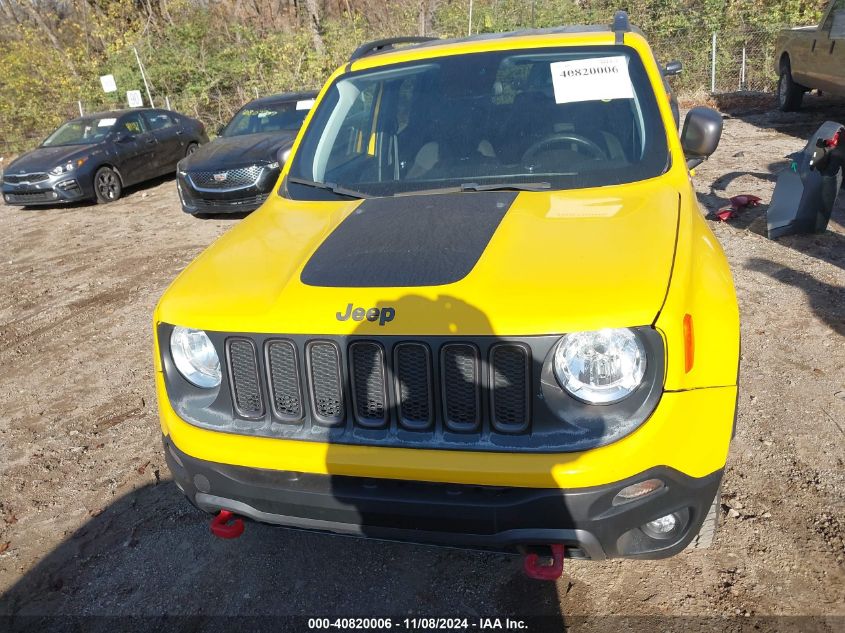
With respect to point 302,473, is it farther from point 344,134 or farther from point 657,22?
point 657,22

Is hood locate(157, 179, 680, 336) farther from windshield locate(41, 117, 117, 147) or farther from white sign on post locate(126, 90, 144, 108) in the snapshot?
white sign on post locate(126, 90, 144, 108)

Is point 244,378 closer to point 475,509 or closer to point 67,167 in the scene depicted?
point 475,509

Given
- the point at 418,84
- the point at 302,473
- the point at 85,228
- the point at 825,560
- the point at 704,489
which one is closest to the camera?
the point at 704,489

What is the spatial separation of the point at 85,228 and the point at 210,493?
9368 mm

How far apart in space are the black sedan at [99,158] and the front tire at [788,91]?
11686 mm

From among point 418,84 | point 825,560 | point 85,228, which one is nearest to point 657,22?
point 85,228

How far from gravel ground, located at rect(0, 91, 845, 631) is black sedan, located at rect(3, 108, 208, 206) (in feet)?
23.1

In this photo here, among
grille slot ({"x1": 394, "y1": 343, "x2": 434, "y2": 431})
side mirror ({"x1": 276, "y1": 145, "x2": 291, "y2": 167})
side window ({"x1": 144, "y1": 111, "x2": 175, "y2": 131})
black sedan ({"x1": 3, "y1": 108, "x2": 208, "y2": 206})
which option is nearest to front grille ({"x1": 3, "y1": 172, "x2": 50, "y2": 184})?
black sedan ({"x1": 3, "y1": 108, "x2": 208, "y2": 206})

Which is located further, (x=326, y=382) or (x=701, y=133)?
(x=701, y=133)

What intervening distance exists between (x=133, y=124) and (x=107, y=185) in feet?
4.78

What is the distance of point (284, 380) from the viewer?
225 centimetres

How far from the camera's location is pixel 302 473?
7.26 ft

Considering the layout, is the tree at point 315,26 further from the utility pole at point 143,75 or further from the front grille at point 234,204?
the front grille at point 234,204

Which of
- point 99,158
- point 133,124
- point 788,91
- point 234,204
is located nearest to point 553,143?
point 234,204
